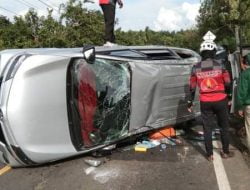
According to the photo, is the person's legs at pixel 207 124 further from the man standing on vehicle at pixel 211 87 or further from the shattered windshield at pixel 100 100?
the shattered windshield at pixel 100 100

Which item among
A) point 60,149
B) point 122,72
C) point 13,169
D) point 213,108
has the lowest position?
point 13,169

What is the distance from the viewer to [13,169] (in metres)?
7.24

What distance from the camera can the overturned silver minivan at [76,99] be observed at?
6.26 metres

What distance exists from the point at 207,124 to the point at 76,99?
76.7 inches

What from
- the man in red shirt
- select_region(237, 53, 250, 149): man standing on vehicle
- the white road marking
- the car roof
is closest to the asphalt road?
the white road marking

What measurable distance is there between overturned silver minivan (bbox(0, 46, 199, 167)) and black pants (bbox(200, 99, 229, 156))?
937mm

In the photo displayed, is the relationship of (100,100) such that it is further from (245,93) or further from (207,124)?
(245,93)

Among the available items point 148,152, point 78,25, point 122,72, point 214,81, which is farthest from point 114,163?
point 78,25

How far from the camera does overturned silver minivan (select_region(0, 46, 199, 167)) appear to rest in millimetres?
6258

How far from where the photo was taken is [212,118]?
716cm

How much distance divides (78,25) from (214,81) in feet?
93.2

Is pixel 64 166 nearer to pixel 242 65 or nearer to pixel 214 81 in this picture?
pixel 214 81

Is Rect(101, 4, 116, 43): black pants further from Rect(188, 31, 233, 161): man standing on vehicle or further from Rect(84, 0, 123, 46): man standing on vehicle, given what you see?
Rect(188, 31, 233, 161): man standing on vehicle

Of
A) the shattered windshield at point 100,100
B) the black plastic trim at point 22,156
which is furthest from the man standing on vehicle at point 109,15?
the black plastic trim at point 22,156
